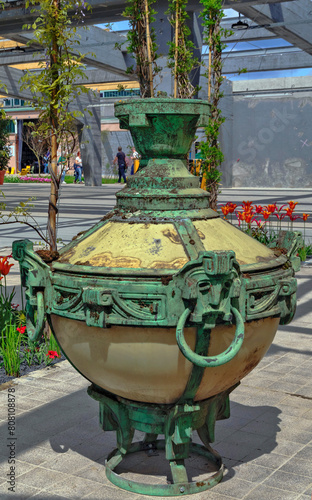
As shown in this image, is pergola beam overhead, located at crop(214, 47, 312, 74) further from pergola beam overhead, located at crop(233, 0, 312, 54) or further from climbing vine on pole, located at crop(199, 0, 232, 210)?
climbing vine on pole, located at crop(199, 0, 232, 210)

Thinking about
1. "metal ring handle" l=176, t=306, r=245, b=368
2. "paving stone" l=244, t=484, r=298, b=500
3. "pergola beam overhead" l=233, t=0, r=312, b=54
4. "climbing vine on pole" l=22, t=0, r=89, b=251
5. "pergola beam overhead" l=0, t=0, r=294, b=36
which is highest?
"pergola beam overhead" l=233, t=0, r=312, b=54

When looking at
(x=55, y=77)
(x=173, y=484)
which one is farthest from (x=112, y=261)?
(x=55, y=77)

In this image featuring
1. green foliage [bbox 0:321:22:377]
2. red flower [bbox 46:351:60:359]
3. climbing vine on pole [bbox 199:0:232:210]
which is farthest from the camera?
climbing vine on pole [bbox 199:0:232:210]

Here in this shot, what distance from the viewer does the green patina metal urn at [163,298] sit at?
2.75m

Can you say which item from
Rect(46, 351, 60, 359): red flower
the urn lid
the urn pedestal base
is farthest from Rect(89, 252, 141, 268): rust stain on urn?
Rect(46, 351, 60, 359): red flower

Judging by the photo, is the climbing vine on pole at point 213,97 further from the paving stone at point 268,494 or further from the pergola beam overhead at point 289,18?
the pergola beam overhead at point 289,18

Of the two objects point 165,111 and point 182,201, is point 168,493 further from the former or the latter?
point 165,111

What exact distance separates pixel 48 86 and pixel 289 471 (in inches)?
147

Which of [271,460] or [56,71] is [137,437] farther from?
[56,71]

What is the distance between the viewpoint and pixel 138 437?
13.0 ft

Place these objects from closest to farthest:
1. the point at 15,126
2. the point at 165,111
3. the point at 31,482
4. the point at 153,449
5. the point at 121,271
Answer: the point at 121,271, the point at 165,111, the point at 31,482, the point at 153,449, the point at 15,126

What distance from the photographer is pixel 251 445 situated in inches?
151

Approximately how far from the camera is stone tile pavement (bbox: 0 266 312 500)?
10.7 ft

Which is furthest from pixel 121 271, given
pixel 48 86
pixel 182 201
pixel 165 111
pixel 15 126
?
pixel 15 126
